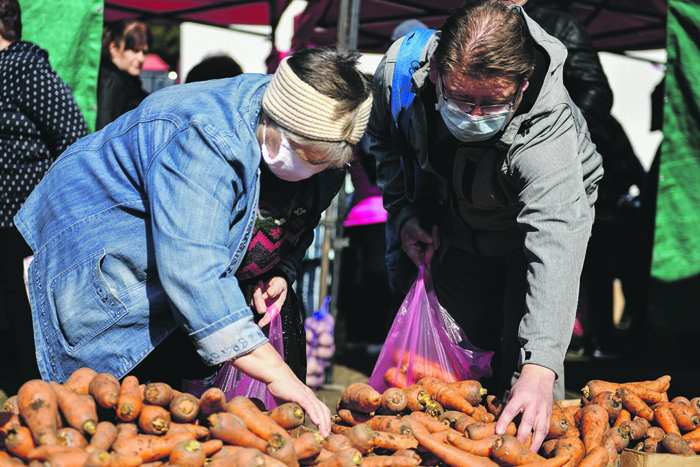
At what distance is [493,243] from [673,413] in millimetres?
715

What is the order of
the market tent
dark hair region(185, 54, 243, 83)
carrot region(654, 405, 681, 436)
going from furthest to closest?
the market tent, dark hair region(185, 54, 243, 83), carrot region(654, 405, 681, 436)

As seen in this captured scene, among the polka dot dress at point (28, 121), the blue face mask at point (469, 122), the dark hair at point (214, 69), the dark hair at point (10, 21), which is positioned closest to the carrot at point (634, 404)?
the blue face mask at point (469, 122)

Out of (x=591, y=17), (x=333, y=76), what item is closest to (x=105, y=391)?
(x=333, y=76)

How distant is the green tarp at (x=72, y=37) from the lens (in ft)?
10.5

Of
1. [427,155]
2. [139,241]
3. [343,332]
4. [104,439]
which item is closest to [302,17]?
[343,332]

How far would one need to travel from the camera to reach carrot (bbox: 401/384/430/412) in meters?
1.74

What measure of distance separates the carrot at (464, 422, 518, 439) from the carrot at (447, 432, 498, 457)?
0.02 meters

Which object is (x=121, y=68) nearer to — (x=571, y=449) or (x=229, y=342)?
(x=229, y=342)

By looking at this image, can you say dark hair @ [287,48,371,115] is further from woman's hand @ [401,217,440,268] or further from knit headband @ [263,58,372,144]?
woman's hand @ [401,217,440,268]

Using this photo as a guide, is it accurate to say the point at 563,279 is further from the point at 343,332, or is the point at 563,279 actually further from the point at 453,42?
the point at 343,332

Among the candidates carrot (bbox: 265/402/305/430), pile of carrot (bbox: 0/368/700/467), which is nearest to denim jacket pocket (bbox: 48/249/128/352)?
pile of carrot (bbox: 0/368/700/467)

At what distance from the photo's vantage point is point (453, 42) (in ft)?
5.17

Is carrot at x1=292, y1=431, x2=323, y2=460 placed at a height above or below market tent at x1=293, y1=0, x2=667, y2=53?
below

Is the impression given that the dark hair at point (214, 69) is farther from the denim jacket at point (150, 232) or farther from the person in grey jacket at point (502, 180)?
the denim jacket at point (150, 232)
